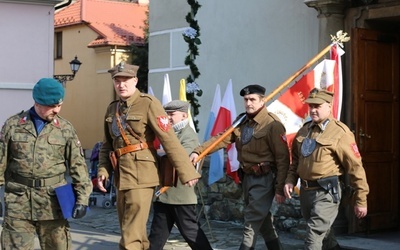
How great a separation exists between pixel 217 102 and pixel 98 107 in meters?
22.5

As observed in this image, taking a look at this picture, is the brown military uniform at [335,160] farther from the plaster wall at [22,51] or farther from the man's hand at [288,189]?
the plaster wall at [22,51]

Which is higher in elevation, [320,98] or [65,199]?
[320,98]

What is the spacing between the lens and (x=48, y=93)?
6.23 metres

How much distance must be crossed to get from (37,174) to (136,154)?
0.88 meters

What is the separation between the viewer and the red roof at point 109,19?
1256 inches

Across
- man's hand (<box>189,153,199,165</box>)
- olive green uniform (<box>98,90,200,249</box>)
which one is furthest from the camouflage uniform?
man's hand (<box>189,153,199,165</box>)

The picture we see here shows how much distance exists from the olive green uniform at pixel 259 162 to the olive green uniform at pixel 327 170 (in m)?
0.27

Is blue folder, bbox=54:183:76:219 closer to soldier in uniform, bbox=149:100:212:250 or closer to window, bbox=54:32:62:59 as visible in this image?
soldier in uniform, bbox=149:100:212:250

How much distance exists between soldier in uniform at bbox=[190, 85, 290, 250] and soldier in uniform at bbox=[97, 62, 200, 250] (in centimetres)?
95

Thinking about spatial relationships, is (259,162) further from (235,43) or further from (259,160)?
(235,43)

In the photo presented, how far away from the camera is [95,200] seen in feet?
47.3

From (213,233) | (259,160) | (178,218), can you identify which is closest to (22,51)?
(213,233)

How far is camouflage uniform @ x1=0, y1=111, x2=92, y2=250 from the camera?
626cm

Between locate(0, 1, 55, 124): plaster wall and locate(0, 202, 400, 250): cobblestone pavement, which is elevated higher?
locate(0, 1, 55, 124): plaster wall
